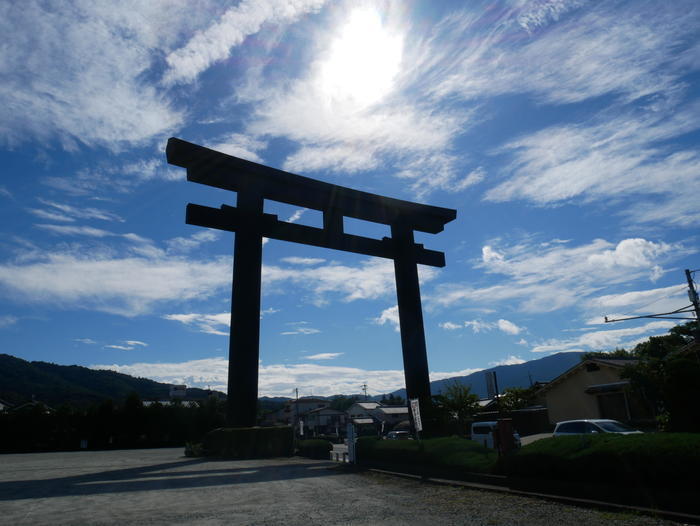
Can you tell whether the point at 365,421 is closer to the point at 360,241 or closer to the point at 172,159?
the point at 360,241

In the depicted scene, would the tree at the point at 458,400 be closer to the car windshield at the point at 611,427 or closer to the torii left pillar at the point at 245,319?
the car windshield at the point at 611,427

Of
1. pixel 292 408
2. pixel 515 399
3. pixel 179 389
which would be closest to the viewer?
pixel 515 399

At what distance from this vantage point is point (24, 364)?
14588cm

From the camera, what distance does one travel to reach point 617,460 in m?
7.54

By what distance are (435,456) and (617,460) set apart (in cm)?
592

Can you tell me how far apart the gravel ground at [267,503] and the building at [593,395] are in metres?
19.8

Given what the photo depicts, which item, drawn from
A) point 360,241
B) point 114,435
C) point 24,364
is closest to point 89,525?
point 360,241

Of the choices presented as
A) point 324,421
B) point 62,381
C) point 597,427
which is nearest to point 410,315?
point 597,427

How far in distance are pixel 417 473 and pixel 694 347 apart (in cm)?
1504

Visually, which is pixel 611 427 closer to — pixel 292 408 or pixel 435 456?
pixel 435 456

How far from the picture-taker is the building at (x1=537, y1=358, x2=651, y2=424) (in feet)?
86.6

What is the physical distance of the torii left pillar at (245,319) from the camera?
17.8 metres

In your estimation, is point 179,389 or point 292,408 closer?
point 292,408

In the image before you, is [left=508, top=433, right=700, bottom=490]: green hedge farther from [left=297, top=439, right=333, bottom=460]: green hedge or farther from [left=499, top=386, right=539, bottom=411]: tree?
[left=499, top=386, right=539, bottom=411]: tree
